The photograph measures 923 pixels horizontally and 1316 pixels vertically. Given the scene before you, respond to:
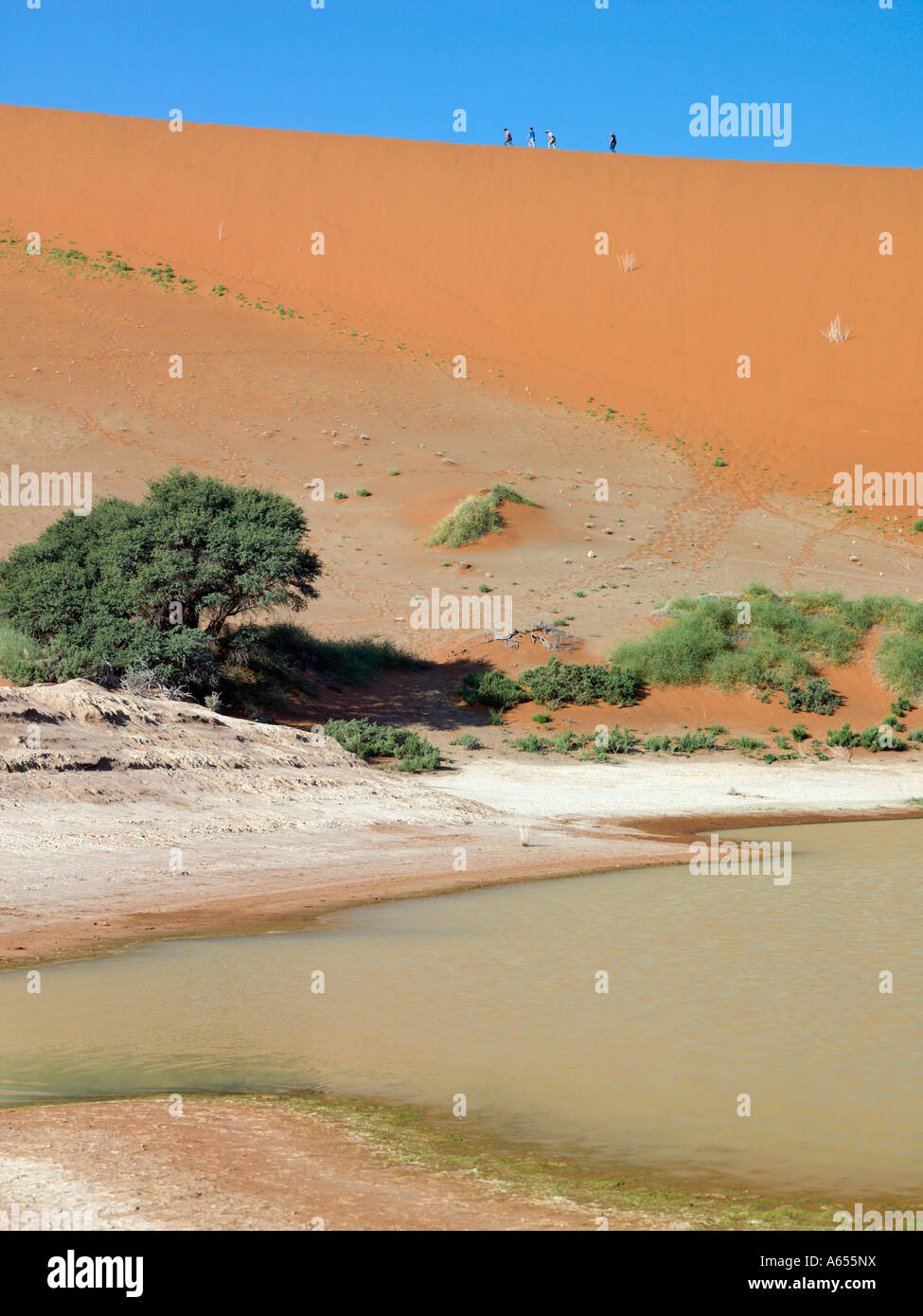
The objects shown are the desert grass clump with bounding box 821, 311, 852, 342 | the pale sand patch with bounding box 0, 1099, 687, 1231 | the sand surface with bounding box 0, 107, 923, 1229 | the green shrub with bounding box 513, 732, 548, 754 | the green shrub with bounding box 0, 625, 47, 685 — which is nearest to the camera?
the pale sand patch with bounding box 0, 1099, 687, 1231

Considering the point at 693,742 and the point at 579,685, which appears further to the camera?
the point at 579,685

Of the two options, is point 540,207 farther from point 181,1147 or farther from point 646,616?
point 181,1147

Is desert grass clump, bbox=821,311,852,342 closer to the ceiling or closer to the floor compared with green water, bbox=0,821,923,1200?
closer to the ceiling

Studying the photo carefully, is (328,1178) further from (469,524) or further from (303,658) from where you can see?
(469,524)

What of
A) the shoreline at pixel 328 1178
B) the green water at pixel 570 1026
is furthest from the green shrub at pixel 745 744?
the shoreline at pixel 328 1178

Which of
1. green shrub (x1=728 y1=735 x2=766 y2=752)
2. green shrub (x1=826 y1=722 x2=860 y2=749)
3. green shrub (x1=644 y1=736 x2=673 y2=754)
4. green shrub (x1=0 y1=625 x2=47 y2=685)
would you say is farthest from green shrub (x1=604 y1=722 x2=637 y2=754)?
green shrub (x1=0 y1=625 x2=47 y2=685)

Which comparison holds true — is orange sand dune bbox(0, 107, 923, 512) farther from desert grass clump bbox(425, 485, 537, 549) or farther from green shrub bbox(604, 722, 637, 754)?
green shrub bbox(604, 722, 637, 754)

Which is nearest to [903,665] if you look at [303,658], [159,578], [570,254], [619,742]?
[619,742]
